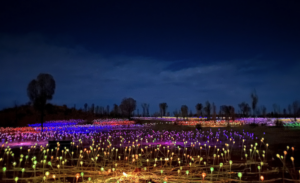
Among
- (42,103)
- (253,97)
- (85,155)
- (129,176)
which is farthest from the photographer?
(253,97)

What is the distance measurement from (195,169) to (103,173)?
2706 mm

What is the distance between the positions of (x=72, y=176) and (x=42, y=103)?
41.9ft

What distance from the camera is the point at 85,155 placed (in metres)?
9.42

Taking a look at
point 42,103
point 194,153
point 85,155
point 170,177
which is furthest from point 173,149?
point 42,103

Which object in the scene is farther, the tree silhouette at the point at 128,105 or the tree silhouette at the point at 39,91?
the tree silhouette at the point at 128,105

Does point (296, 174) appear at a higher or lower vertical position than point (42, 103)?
lower

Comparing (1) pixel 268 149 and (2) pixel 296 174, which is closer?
(2) pixel 296 174

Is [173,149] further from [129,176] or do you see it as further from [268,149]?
[129,176]

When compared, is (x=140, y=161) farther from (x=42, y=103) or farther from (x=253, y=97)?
(x=253, y=97)

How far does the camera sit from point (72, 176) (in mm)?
6184

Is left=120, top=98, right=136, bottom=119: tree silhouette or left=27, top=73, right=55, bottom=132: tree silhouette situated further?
left=120, top=98, right=136, bottom=119: tree silhouette

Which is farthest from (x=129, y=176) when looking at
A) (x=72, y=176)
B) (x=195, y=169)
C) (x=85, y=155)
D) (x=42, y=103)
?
(x=42, y=103)

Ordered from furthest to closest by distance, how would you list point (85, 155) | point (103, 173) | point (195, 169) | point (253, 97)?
point (253, 97)
point (85, 155)
point (195, 169)
point (103, 173)

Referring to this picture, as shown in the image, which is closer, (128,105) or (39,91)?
(39,91)
